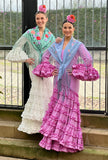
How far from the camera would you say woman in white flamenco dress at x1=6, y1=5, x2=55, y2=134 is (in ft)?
16.2

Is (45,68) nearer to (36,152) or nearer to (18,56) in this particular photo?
(18,56)

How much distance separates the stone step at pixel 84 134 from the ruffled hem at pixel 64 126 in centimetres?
30

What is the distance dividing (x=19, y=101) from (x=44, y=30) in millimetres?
1329

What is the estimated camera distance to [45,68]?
4.76 m

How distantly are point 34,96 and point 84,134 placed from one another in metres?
0.82

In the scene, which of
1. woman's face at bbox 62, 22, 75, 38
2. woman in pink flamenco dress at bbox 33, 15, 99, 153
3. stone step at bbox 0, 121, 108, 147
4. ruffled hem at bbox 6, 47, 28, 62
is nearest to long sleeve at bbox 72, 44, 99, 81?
woman in pink flamenco dress at bbox 33, 15, 99, 153

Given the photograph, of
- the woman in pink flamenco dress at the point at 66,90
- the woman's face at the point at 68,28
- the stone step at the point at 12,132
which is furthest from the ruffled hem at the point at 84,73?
the stone step at the point at 12,132

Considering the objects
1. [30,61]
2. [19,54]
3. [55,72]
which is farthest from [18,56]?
[55,72]

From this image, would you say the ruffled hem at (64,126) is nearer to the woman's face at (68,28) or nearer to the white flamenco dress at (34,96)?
the white flamenco dress at (34,96)

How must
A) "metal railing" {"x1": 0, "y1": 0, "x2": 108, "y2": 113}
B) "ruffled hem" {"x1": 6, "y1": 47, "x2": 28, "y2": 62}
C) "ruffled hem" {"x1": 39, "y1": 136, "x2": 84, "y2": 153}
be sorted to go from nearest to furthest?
1. "ruffled hem" {"x1": 39, "y1": 136, "x2": 84, "y2": 153}
2. "ruffled hem" {"x1": 6, "y1": 47, "x2": 28, "y2": 62}
3. "metal railing" {"x1": 0, "y1": 0, "x2": 108, "y2": 113}

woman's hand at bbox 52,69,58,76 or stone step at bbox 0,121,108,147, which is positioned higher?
woman's hand at bbox 52,69,58,76

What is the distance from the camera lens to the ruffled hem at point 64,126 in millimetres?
4629
